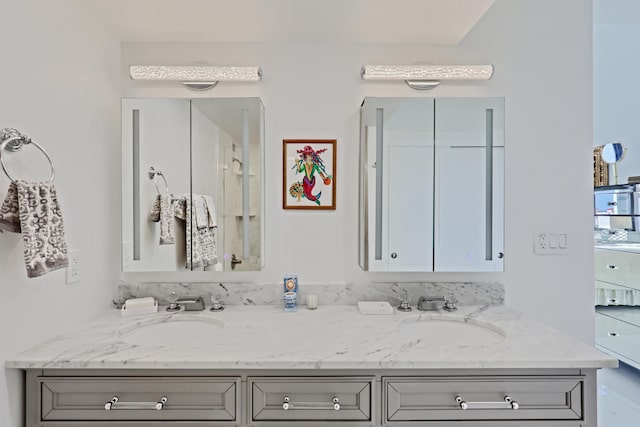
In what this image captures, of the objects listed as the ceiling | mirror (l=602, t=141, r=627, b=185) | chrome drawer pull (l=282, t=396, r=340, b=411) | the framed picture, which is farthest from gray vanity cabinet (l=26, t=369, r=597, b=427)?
mirror (l=602, t=141, r=627, b=185)

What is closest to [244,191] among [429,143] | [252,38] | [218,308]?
[218,308]

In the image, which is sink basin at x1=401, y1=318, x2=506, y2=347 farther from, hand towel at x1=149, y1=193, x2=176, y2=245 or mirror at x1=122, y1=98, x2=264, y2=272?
hand towel at x1=149, y1=193, x2=176, y2=245

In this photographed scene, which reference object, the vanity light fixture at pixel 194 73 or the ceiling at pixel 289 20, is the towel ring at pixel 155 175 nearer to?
the vanity light fixture at pixel 194 73

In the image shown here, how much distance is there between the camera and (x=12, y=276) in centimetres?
107

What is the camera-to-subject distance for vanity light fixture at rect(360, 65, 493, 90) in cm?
162

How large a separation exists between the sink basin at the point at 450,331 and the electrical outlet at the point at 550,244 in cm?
57

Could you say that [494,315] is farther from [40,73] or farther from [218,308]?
[40,73]

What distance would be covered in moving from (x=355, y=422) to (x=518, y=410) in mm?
522

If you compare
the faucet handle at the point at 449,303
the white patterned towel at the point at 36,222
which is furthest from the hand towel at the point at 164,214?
the faucet handle at the point at 449,303

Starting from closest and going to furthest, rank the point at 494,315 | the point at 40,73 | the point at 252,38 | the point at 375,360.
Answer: the point at 375,360, the point at 40,73, the point at 494,315, the point at 252,38

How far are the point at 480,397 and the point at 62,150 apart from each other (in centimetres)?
172

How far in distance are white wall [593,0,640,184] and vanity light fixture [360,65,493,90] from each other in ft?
7.94

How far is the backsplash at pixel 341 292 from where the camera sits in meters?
1.66

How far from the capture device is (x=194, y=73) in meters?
1.61
